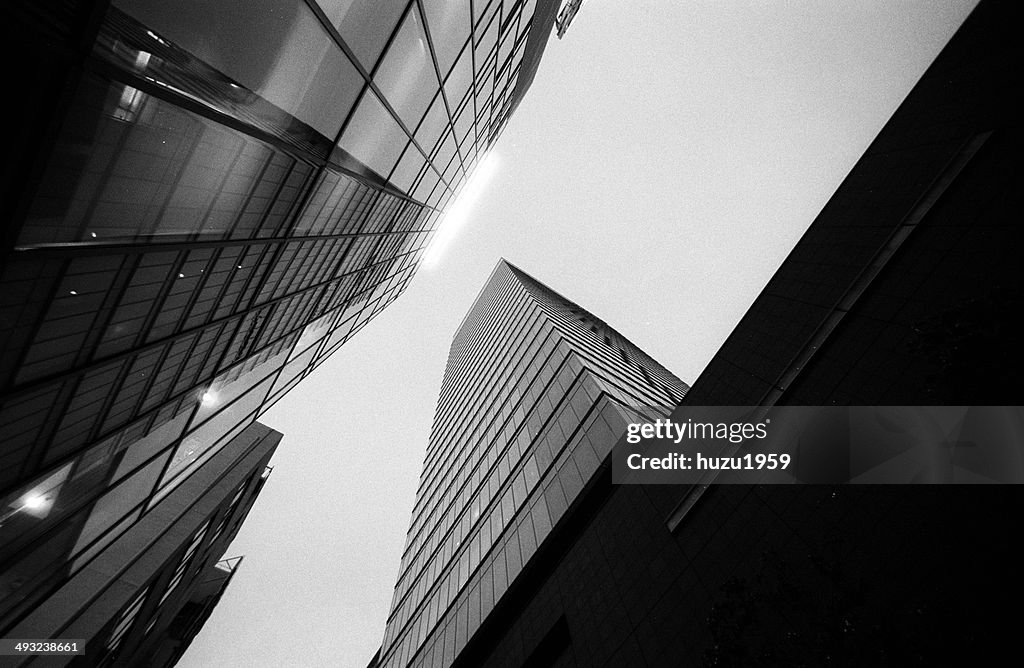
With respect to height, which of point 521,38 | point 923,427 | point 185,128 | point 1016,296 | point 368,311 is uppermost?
point 521,38

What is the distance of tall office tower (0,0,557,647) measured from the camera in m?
3.83

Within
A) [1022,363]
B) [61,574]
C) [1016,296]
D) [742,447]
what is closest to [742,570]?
[742,447]

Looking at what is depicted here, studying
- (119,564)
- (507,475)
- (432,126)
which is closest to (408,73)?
(432,126)

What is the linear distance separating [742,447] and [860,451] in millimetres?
2793

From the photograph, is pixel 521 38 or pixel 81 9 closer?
pixel 81 9

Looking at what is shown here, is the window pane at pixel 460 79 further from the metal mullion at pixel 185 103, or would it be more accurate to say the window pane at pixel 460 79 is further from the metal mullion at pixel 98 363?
the metal mullion at pixel 98 363

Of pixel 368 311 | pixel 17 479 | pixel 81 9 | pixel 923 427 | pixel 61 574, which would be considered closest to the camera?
pixel 81 9

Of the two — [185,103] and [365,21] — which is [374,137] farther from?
[185,103]

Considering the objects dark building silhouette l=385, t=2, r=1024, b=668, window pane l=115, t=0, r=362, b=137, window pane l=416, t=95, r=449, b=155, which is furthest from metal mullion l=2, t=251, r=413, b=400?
dark building silhouette l=385, t=2, r=1024, b=668

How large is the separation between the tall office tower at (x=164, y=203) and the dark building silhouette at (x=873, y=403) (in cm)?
965

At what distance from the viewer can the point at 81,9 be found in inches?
133

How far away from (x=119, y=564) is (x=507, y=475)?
14013 mm

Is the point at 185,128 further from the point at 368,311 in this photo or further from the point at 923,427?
the point at 368,311

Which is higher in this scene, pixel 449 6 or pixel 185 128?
pixel 449 6
